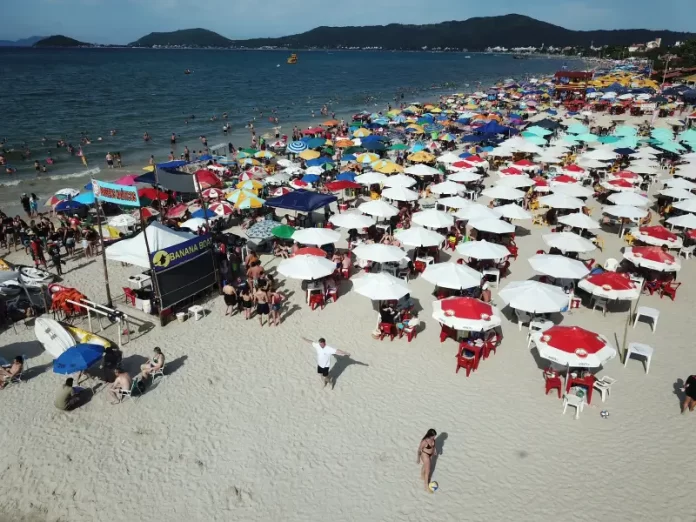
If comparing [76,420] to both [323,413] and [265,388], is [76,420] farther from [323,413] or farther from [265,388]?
[323,413]

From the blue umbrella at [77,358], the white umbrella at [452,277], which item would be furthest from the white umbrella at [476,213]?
the blue umbrella at [77,358]

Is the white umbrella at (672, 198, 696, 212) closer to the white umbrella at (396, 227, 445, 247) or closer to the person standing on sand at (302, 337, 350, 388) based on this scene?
the white umbrella at (396, 227, 445, 247)

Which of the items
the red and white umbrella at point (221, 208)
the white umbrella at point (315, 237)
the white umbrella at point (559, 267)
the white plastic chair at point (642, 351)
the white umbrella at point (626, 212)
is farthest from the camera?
the red and white umbrella at point (221, 208)

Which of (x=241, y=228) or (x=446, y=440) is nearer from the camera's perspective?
(x=446, y=440)

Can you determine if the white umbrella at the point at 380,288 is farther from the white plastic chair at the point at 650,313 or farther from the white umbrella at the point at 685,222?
the white umbrella at the point at 685,222

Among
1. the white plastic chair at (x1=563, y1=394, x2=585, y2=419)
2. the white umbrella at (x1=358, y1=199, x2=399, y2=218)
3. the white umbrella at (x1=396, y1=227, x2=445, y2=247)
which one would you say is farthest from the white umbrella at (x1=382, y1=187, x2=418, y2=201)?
the white plastic chair at (x1=563, y1=394, x2=585, y2=419)

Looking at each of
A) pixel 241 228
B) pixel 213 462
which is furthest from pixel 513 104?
pixel 213 462
